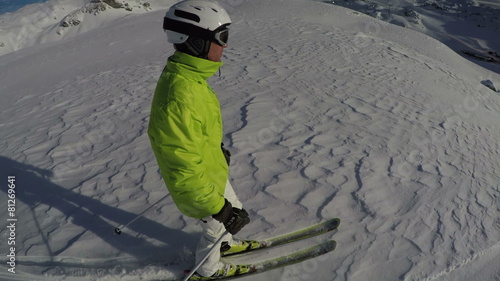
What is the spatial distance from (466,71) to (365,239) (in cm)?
1121

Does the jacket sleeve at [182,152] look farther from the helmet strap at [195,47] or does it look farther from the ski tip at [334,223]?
the ski tip at [334,223]

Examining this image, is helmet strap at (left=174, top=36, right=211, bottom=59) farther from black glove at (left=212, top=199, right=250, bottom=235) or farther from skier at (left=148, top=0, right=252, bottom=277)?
black glove at (left=212, top=199, right=250, bottom=235)

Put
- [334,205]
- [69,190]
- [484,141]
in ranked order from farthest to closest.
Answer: [484,141] < [69,190] < [334,205]

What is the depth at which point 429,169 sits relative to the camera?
14.0ft

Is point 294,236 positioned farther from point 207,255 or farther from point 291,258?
point 207,255

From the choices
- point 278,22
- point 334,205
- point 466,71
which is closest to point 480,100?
point 466,71

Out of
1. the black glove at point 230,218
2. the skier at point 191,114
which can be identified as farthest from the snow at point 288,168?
the skier at point 191,114

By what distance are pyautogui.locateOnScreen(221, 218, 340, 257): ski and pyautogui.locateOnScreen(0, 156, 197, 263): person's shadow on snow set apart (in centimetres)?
55

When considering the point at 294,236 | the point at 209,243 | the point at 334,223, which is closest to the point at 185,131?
the point at 209,243

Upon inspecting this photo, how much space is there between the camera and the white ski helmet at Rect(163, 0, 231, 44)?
7.24ft

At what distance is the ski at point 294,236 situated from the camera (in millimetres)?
3092

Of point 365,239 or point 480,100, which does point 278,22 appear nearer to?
point 480,100

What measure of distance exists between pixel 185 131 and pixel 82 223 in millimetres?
2146

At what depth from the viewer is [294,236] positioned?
10.6ft
